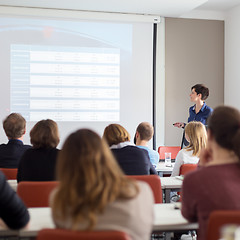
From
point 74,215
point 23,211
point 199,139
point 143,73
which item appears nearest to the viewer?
point 74,215

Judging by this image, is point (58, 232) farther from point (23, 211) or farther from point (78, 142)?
point (23, 211)

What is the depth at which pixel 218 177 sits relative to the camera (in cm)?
178

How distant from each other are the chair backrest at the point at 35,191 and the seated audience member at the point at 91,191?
0.86 m

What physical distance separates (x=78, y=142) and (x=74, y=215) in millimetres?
268

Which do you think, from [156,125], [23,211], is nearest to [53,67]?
[156,125]

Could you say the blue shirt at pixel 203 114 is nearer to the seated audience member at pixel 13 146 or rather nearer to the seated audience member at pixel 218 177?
the seated audience member at pixel 13 146

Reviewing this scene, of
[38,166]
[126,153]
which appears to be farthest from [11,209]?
[126,153]

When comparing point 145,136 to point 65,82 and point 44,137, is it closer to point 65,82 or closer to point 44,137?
point 44,137

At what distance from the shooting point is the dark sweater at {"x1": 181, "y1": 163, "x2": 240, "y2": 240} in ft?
5.81

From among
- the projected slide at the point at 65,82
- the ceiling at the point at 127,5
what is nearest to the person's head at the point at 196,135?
the ceiling at the point at 127,5

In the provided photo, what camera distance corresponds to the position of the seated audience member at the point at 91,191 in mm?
1440

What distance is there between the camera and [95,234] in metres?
1.31

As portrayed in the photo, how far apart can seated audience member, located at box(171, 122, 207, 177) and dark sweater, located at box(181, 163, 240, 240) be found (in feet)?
5.83

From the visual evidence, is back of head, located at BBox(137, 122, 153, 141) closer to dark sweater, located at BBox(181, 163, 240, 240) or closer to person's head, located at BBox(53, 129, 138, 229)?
dark sweater, located at BBox(181, 163, 240, 240)
